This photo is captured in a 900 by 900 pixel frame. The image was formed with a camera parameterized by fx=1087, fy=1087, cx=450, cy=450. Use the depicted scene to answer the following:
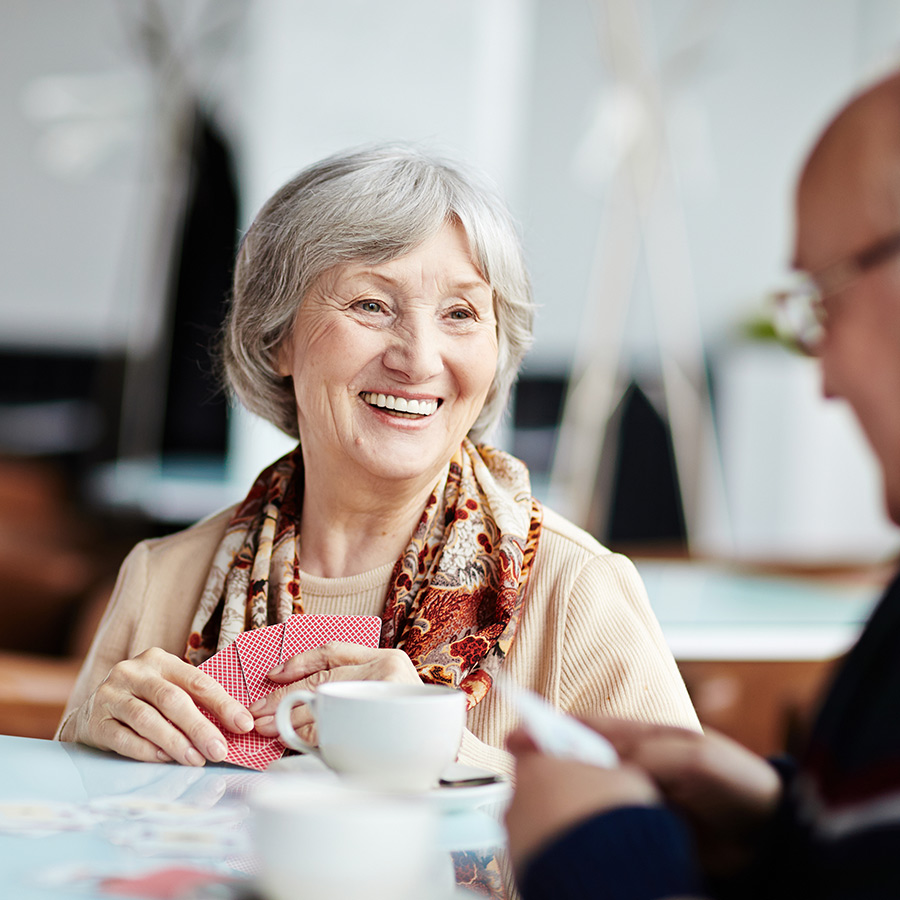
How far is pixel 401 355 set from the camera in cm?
128

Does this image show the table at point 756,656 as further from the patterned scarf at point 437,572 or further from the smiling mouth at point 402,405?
the smiling mouth at point 402,405

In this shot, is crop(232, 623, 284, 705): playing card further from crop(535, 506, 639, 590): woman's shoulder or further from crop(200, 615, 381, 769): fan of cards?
crop(535, 506, 639, 590): woman's shoulder

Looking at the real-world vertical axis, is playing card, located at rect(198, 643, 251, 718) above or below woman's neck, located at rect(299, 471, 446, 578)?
below

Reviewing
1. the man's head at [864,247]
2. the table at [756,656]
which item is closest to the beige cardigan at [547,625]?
the man's head at [864,247]

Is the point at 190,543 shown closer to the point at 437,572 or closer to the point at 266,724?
the point at 437,572

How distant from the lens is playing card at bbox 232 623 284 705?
3.50 ft

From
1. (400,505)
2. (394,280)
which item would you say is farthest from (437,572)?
(394,280)

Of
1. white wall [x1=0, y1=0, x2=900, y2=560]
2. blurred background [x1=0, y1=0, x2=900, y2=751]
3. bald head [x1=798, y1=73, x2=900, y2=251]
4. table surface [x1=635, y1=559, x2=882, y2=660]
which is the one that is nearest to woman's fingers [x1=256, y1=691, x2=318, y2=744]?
bald head [x1=798, y1=73, x2=900, y2=251]

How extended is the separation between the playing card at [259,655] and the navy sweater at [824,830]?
1.76ft

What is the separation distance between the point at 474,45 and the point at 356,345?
135 inches

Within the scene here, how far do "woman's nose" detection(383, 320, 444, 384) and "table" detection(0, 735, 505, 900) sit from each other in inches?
19.4

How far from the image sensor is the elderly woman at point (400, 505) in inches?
46.6

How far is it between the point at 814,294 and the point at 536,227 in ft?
13.6

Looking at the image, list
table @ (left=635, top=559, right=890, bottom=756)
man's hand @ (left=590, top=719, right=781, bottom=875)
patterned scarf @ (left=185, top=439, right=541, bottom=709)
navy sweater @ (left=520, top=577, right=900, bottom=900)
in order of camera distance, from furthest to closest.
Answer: table @ (left=635, top=559, right=890, bottom=756) → patterned scarf @ (left=185, top=439, right=541, bottom=709) → man's hand @ (left=590, top=719, right=781, bottom=875) → navy sweater @ (left=520, top=577, right=900, bottom=900)
